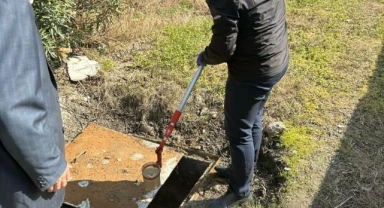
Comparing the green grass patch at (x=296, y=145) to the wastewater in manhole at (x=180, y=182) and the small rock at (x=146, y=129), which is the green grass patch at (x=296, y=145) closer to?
the wastewater in manhole at (x=180, y=182)

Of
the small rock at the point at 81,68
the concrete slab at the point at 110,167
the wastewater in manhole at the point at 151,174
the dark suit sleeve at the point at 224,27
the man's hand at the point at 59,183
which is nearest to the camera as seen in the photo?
the man's hand at the point at 59,183

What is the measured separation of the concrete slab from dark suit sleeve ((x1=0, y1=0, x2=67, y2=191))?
1.59 metres

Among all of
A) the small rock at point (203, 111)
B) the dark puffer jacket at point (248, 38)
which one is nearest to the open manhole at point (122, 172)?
the small rock at point (203, 111)

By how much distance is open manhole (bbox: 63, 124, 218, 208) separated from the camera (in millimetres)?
3389

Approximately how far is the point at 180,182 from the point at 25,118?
2302mm

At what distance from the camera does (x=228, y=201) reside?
3207 millimetres

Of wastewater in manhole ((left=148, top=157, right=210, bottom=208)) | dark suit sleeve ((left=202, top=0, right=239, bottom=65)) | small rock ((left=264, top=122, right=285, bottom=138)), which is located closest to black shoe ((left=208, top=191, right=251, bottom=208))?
wastewater in manhole ((left=148, top=157, right=210, bottom=208))

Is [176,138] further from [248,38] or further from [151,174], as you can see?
[248,38]

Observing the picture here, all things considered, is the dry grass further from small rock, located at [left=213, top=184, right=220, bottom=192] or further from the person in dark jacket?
the person in dark jacket

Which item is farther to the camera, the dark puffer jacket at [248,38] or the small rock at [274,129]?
the small rock at [274,129]

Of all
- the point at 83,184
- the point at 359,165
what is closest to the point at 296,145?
the point at 359,165

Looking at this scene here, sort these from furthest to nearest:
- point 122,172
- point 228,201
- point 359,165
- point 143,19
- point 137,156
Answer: point 143,19 < point 137,156 < point 122,172 < point 359,165 < point 228,201

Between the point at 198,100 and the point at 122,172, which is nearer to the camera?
the point at 122,172

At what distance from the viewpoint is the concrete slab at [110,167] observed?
133 inches
